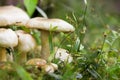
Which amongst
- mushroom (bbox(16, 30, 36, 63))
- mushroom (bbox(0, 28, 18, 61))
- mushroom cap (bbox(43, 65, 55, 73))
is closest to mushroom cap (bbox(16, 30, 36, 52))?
mushroom (bbox(16, 30, 36, 63))

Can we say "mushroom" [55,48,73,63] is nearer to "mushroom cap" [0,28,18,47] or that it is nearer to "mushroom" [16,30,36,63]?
"mushroom" [16,30,36,63]

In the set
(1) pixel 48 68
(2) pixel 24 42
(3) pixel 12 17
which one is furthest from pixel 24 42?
(1) pixel 48 68

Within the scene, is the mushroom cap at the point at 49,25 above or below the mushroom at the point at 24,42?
above

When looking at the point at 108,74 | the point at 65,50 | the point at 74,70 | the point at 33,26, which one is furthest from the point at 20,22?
the point at 108,74

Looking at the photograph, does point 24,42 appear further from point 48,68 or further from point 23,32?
point 48,68

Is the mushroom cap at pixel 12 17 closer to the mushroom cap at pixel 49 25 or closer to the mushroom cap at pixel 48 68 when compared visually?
the mushroom cap at pixel 49 25

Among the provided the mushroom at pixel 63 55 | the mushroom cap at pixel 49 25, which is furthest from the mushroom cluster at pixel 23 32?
the mushroom at pixel 63 55
